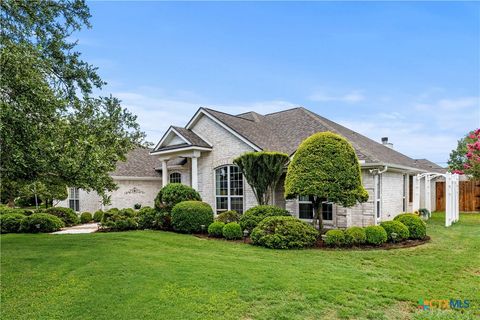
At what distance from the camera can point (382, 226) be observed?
34.3ft

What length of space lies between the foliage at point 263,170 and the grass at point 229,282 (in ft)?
12.0

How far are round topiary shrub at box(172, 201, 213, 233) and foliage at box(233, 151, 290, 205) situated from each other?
7.34 feet

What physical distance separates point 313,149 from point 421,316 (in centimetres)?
654

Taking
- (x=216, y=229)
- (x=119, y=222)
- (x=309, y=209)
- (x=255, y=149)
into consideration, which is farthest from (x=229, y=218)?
(x=119, y=222)

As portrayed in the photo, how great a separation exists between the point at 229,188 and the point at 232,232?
4.11 m

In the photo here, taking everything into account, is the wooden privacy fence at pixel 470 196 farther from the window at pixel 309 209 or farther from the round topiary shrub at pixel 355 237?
the round topiary shrub at pixel 355 237

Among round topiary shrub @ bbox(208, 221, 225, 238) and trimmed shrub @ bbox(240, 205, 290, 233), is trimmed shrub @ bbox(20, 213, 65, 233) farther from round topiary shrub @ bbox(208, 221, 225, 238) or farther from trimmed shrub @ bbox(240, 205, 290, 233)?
trimmed shrub @ bbox(240, 205, 290, 233)

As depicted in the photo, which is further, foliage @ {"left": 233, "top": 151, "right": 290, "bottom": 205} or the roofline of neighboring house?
the roofline of neighboring house

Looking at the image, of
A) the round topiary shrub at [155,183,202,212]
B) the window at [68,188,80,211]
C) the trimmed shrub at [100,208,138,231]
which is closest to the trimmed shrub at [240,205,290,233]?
the round topiary shrub at [155,183,202,212]

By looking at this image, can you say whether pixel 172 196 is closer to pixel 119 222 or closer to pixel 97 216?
pixel 119 222

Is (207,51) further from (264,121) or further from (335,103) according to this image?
(335,103)

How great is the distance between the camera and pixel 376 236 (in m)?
9.68

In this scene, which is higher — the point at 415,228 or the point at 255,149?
the point at 255,149

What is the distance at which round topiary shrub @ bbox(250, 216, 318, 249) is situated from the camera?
9490 mm
